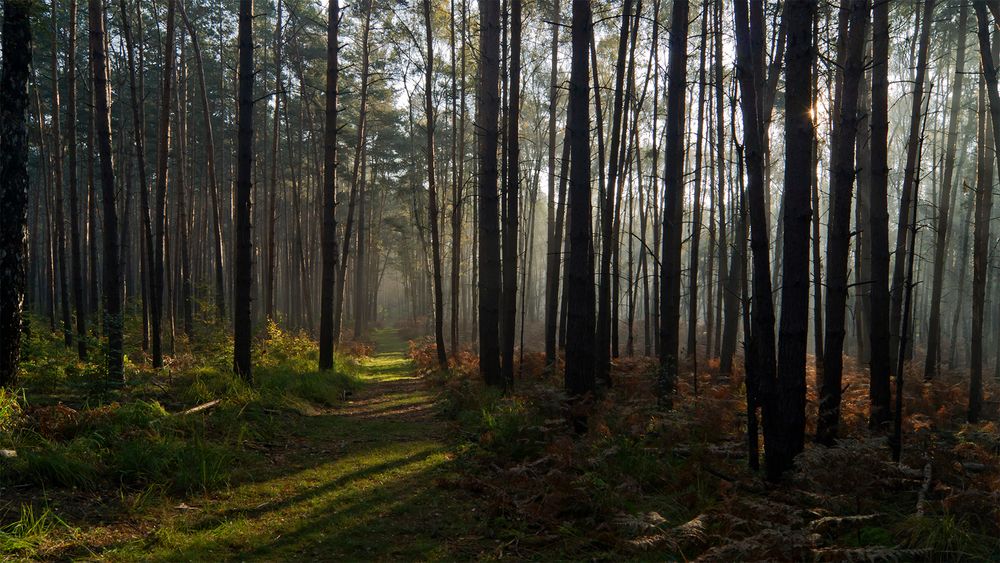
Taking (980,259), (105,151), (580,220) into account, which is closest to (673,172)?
(580,220)

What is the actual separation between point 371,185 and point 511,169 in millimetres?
20283

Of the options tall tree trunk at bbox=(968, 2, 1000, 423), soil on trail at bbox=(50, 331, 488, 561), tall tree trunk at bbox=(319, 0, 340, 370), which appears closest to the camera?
soil on trail at bbox=(50, 331, 488, 561)

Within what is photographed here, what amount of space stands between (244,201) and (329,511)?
22.3 feet

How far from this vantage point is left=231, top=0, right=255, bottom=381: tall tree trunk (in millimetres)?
9797

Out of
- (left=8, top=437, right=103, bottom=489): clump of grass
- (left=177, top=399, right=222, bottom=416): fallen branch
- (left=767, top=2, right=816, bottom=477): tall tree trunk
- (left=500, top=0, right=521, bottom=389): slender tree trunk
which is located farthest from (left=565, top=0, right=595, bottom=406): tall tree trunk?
(left=8, top=437, right=103, bottom=489): clump of grass

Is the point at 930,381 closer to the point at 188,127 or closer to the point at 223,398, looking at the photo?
the point at 223,398

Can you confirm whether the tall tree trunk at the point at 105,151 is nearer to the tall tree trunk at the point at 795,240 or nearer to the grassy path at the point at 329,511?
the grassy path at the point at 329,511

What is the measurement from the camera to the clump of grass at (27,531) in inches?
143

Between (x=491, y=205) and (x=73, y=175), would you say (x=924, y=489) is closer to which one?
(x=491, y=205)

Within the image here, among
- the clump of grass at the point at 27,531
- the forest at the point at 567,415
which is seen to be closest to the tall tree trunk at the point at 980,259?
the forest at the point at 567,415

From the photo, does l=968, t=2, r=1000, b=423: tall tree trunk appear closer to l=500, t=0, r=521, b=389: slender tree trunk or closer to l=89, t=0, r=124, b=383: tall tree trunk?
l=500, t=0, r=521, b=389: slender tree trunk

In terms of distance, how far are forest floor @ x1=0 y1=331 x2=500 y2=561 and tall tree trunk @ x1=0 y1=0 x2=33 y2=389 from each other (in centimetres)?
380

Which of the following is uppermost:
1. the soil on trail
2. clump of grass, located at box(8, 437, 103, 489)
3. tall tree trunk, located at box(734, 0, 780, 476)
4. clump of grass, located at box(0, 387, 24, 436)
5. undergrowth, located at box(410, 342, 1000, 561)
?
tall tree trunk, located at box(734, 0, 780, 476)

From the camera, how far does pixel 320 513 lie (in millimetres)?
4965
